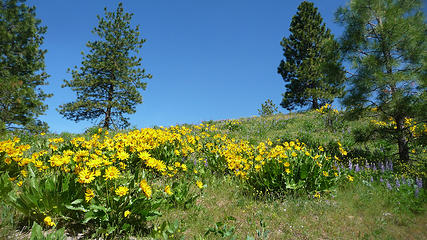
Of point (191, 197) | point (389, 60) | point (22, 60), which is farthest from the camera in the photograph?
point (22, 60)

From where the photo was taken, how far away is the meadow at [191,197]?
10.3 ft

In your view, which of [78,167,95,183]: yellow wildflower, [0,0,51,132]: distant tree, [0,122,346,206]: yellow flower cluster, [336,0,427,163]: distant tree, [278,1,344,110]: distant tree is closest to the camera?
[78,167,95,183]: yellow wildflower

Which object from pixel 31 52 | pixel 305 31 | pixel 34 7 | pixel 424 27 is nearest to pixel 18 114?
pixel 31 52

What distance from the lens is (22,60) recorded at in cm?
2256

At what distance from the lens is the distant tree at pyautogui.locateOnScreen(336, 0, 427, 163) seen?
24.3 feet

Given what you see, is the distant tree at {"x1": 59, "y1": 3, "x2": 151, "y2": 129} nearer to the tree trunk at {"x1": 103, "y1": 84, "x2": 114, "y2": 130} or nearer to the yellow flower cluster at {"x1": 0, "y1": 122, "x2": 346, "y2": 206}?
the tree trunk at {"x1": 103, "y1": 84, "x2": 114, "y2": 130}

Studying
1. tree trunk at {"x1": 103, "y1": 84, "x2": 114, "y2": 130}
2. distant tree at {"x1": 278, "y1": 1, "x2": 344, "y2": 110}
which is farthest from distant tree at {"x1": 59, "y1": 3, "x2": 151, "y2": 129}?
distant tree at {"x1": 278, "y1": 1, "x2": 344, "y2": 110}

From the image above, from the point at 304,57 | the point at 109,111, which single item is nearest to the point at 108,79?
the point at 109,111

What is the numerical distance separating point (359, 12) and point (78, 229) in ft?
33.5

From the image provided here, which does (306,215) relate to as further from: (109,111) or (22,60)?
(22,60)

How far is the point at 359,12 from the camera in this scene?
28.2 feet

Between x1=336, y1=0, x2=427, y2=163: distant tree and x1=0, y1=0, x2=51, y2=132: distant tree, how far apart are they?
23.4 m

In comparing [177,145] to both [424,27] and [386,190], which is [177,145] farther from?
[424,27]

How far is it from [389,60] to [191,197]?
781 centimetres
